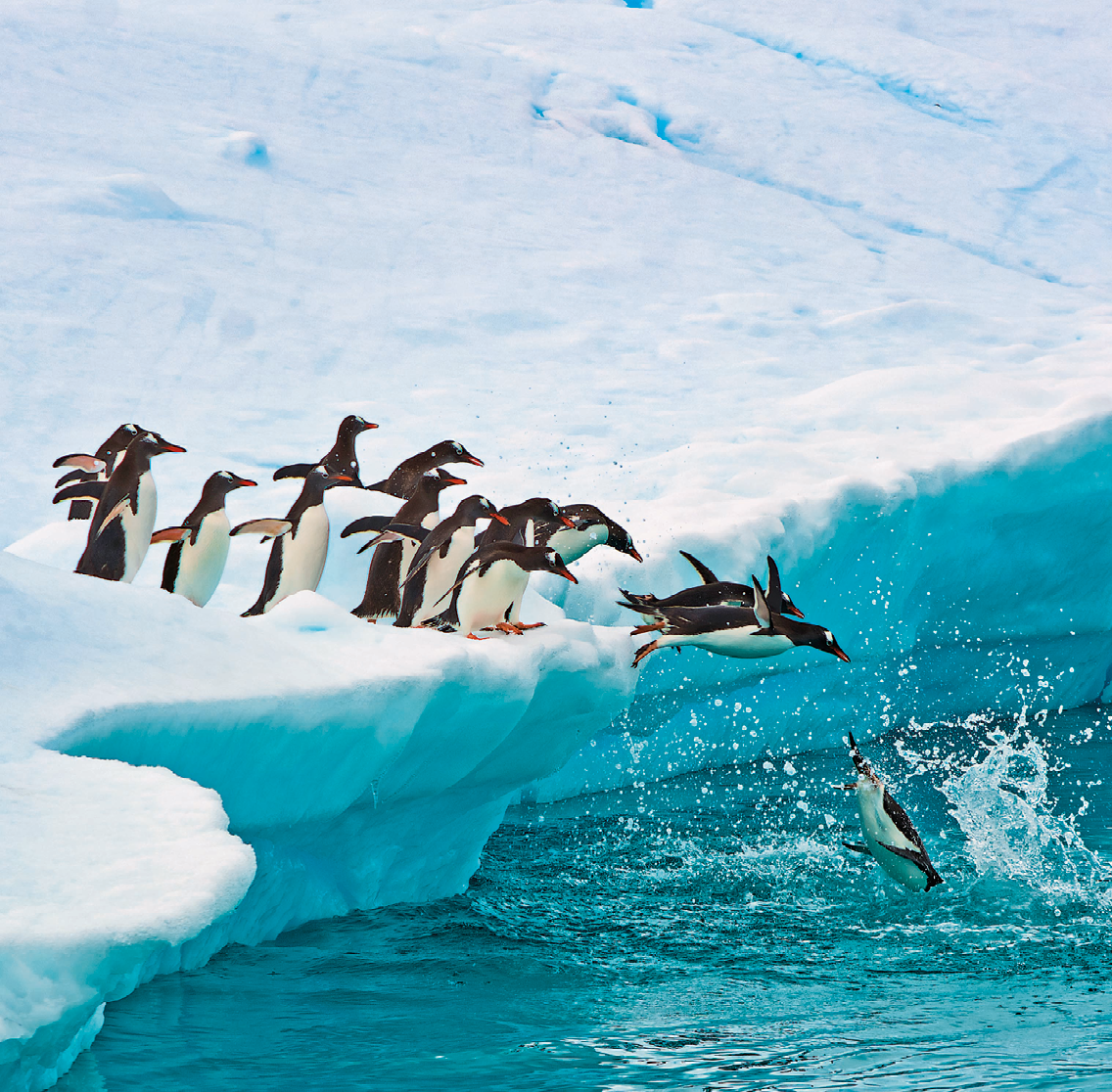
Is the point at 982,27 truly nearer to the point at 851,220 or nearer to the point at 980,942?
the point at 851,220

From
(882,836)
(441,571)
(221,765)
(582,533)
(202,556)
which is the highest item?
(582,533)

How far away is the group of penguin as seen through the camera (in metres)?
4.96

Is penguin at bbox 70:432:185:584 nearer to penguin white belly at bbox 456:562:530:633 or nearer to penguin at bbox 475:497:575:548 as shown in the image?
penguin at bbox 475:497:575:548

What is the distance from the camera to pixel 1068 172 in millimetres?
21344

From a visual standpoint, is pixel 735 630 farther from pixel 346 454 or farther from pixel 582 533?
pixel 346 454

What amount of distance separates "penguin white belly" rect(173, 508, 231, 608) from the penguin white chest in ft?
0.98

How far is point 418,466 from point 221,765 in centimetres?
343

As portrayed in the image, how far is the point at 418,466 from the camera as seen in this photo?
23.0 feet

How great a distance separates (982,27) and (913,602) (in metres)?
21.3

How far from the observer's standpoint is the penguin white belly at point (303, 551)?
630 cm

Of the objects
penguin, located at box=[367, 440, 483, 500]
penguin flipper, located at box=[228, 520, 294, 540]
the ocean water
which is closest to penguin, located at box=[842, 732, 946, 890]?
the ocean water

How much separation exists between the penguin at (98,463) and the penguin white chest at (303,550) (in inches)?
39.3

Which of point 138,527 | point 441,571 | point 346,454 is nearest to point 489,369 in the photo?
point 346,454

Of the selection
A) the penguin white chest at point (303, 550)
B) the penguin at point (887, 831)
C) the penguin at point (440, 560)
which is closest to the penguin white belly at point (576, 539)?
the penguin at point (440, 560)
